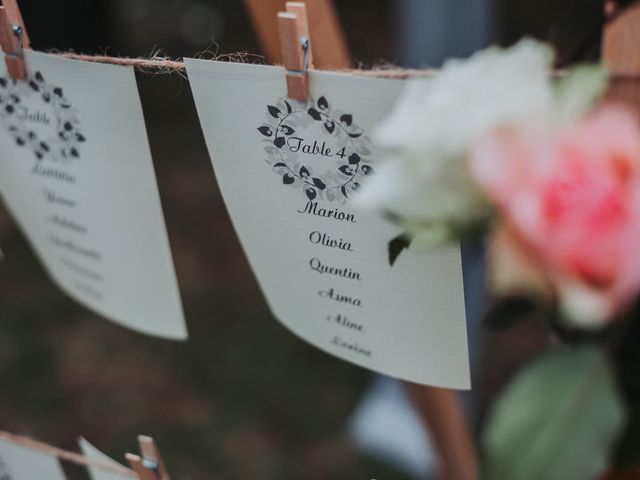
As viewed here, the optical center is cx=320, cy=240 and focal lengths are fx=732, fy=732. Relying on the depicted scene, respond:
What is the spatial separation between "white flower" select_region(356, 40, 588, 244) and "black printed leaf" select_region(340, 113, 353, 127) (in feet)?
0.65

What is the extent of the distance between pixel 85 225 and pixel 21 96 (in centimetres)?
17

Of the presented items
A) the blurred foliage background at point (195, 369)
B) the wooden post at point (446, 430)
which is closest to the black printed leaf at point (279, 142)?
the wooden post at point (446, 430)

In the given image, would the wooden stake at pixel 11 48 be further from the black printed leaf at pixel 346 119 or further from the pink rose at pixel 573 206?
the pink rose at pixel 573 206

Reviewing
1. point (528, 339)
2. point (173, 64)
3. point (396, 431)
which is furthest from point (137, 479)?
point (528, 339)

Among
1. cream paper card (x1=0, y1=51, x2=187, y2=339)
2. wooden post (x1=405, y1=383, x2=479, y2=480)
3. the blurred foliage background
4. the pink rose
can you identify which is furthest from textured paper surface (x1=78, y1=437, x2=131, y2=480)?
the blurred foliage background

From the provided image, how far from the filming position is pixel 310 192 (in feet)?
2.17

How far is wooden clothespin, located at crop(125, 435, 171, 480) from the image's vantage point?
2.26 feet

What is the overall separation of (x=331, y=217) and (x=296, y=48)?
0.16 meters

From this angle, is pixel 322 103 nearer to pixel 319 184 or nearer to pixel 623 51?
pixel 319 184

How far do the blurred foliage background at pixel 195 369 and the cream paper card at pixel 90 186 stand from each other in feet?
2.68

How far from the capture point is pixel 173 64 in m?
0.64

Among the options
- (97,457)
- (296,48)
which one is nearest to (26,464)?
(97,457)

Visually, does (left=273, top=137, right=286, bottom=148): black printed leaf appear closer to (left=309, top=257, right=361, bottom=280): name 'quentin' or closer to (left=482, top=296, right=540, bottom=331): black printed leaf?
(left=309, top=257, right=361, bottom=280): name 'quentin'

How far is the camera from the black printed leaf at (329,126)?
0.61m
